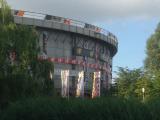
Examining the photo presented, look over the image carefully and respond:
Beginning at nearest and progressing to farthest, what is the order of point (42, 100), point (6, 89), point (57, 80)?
point (42, 100)
point (6, 89)
point (57, 80)

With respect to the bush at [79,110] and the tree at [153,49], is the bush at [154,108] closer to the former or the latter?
the bush at [79,110]

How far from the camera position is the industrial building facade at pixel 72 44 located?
244ft

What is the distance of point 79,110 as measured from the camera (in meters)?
18.9

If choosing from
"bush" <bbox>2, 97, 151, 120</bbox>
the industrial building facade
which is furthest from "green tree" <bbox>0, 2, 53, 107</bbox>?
the industrial building facade

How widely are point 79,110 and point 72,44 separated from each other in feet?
197

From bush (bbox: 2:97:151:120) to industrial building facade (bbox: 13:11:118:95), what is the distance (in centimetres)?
5062

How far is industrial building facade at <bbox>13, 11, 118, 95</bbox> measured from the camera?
74375 millimetres

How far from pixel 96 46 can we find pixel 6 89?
166 ft

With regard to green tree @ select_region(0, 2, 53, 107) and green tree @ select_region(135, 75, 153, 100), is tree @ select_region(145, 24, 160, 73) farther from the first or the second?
green tree @ select_region(0, 2, 53, 107)

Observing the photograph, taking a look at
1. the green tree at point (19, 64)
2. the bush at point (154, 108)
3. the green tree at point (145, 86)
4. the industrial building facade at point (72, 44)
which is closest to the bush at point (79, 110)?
the bush at point (154, 108)

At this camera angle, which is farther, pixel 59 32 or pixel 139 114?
pixel 59 32

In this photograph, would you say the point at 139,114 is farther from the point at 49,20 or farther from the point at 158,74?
the point at 49,20

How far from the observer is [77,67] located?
79.1 m

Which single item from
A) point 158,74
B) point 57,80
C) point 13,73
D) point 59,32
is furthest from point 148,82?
point 59,32
